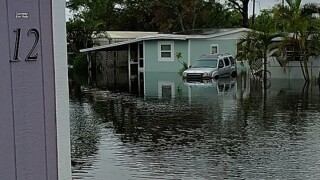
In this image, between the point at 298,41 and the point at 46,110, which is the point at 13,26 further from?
the point at 298,41

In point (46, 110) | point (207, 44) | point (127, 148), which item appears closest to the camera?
point (46, 110)

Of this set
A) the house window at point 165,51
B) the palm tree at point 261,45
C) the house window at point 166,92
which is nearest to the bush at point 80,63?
the house window at point 165,51

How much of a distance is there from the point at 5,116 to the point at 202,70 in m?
27.1

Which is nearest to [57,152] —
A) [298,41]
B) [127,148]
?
[127,148]

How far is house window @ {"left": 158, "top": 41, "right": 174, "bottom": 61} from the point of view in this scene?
Result: 35.4 meters

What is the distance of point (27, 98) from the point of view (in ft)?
9.74

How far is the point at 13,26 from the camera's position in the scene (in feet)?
9.41

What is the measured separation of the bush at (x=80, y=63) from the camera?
41125 mm

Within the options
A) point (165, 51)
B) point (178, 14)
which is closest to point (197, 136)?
point (165, 51)

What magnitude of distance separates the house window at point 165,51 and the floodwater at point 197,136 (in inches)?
555

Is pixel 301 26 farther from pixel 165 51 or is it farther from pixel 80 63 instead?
pixel 80 63

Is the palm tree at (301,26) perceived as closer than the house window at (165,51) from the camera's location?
Yes

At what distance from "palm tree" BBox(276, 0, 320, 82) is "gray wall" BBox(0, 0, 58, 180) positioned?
23.0 meters

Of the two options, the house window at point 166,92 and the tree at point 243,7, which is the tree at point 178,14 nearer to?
the tree at point 243,7
